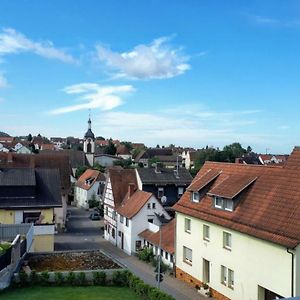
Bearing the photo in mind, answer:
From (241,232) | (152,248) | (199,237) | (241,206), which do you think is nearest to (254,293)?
(241,232)

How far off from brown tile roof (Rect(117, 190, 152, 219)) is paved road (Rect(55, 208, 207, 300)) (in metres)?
3.67

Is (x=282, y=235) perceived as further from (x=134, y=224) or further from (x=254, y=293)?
(x=134, y=224)

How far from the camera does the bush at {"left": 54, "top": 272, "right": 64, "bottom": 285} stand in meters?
24.8

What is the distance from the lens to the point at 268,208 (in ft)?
75.4

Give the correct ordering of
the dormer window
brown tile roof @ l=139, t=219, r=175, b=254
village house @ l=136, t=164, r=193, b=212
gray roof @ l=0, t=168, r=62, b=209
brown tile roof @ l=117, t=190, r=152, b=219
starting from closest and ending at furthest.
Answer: the dormer window < brown tile roof @ l=139, t=219, r=175, b=254 < gray roof @ l=0, t=168, r=62, b=209 < brown tile roof @ l=117, t=190, r=152, b=219 < village house @ l=136, t=164, r=193, b=212

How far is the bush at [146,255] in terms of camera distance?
37.4 meters

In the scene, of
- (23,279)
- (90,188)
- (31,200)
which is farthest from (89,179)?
(23,279)

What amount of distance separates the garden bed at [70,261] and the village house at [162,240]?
167 inches

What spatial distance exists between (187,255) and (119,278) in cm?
638

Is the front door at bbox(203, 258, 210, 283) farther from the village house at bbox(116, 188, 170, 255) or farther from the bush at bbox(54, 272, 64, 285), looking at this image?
the village house at bbox(116, 188, 170, 255)

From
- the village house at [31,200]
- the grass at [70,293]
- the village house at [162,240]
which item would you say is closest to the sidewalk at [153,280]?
the village house at [162,240]

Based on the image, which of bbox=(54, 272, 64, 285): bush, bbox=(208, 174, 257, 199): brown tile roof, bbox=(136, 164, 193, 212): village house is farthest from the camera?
bbox=(136, 164, 193, 212): village house

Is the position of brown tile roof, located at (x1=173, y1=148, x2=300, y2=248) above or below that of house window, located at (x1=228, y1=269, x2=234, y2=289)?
above

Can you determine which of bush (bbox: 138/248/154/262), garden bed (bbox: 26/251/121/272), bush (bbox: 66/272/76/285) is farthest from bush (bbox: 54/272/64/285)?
bush (bbox: 138/248/154/262)
